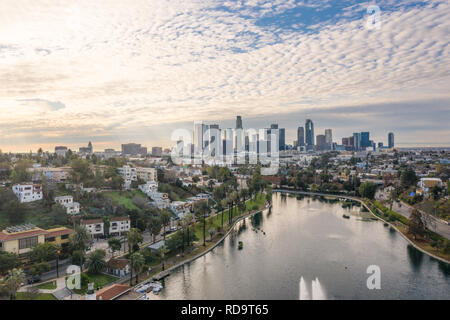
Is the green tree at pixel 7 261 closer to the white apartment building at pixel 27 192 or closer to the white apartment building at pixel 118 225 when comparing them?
the white apartment building at pixel 118 225

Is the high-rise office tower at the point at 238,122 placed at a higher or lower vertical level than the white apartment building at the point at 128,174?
higher

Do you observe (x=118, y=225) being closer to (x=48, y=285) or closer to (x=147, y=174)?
(x=48, y=285)

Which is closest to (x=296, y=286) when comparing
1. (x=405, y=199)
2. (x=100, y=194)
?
(x=100, y=194)

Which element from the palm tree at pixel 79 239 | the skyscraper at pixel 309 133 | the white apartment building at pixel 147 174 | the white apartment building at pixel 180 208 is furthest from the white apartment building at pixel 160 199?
the skyscraper at pixel 309 133

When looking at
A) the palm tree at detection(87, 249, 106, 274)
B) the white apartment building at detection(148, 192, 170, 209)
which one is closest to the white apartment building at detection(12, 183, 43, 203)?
the white apartment building at detection(148, 192, 170, 209)

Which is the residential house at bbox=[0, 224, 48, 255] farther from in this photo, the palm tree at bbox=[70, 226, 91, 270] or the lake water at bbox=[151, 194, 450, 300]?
the lake water at bbox=[151, 194, 450, 300]

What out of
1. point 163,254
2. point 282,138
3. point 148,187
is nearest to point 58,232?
point 163,254

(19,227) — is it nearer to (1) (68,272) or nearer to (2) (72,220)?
(2) (72,220)
